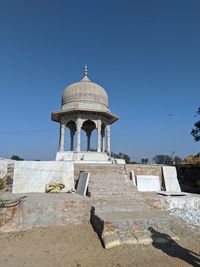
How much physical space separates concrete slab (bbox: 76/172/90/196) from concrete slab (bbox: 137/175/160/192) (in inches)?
120

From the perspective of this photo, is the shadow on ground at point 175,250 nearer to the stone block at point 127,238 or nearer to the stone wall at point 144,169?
the stone block at point 127,238

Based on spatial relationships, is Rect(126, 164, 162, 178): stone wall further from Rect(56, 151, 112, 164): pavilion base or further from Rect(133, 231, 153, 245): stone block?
Rect(133, 231, 153, 245): stone block

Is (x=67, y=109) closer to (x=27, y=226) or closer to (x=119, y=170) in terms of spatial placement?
(x=119, y=170)

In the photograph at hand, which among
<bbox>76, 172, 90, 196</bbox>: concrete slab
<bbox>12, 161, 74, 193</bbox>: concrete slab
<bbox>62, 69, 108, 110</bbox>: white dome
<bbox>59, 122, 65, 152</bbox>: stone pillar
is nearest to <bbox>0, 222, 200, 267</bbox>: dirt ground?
<bbox>76, 172, 90, 196</bbox>: concrete slab

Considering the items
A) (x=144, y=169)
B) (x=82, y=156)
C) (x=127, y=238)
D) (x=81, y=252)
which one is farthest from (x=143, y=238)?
(x=82, y=156)

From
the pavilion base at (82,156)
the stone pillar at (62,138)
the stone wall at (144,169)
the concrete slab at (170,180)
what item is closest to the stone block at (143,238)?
the stone wall at (144,169)

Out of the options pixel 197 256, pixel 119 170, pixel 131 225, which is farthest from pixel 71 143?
pixel 197 256

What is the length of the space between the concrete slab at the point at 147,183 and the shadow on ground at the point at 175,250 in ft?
18.5

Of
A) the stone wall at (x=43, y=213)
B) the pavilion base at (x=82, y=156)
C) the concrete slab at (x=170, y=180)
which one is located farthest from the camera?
the pavilion base at (x=82, y=156)

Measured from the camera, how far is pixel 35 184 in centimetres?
1224

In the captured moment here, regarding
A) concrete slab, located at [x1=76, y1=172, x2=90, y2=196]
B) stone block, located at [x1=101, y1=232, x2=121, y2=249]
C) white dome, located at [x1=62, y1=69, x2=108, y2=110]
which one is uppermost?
white dome, located at [x1=62, y1=69, x2=108, y2=110]

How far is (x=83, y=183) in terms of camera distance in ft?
38.3

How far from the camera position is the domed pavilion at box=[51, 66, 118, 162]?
655 inches

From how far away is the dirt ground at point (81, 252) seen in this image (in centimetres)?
612
